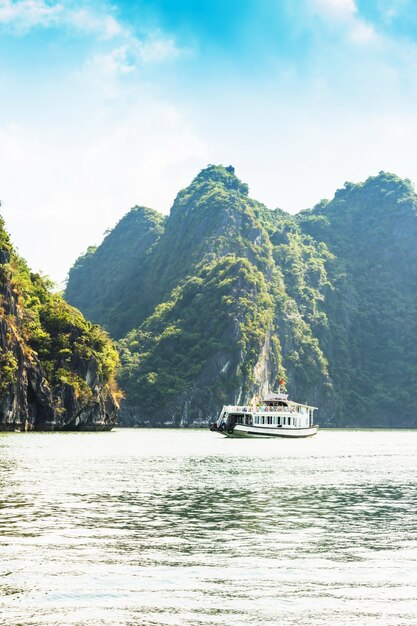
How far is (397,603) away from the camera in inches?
500

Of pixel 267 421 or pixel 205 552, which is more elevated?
pixel 267 421

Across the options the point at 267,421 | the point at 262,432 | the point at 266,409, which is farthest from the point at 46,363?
the point at 262,432

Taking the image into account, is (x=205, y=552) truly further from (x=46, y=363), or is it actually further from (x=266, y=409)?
(x=46, y=363)

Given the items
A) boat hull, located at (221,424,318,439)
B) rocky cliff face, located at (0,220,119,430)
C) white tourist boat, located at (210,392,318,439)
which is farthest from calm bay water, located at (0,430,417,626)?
white tourist boat, located at (210,392,318,439)

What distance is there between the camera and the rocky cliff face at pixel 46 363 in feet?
302

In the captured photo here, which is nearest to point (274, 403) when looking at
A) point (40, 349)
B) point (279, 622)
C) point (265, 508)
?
point (40, 349)

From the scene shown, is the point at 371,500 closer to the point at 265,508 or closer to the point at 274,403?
the point at 265,508

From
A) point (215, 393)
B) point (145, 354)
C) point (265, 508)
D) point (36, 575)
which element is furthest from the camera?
point (145, 354)

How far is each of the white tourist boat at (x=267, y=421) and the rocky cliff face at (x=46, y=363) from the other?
2016 centimetres

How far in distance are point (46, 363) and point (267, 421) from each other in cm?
3002

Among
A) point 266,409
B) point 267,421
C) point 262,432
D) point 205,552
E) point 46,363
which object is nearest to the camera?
point 205,552

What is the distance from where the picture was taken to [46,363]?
349 feet

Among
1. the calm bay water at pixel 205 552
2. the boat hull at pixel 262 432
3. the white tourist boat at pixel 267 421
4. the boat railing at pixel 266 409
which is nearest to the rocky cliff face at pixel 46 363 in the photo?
the white tourist boat at pixel 267 421

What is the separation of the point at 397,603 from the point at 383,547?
5.15m
